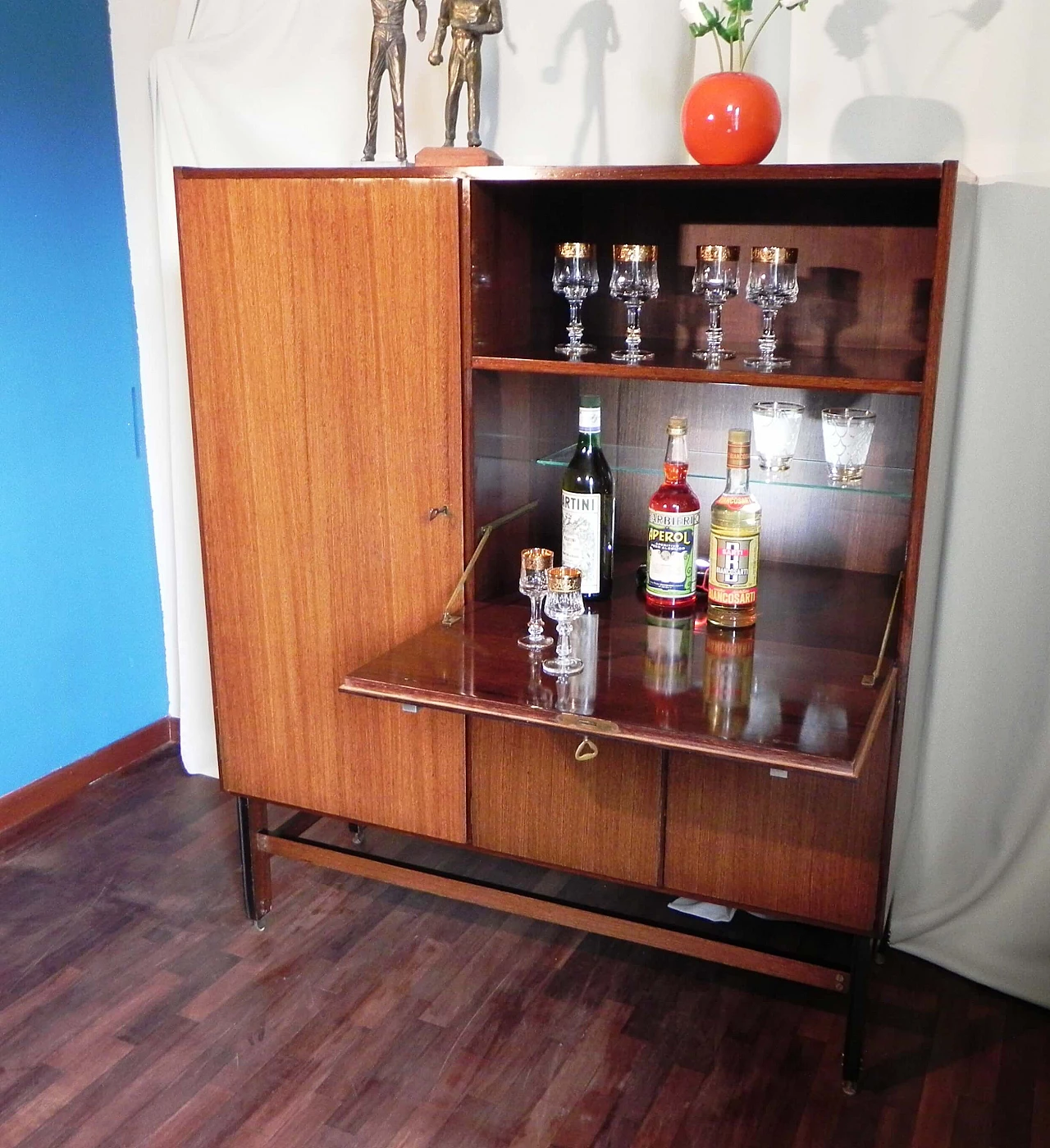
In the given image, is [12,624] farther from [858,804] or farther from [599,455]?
[858,804]

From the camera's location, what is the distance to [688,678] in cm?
174

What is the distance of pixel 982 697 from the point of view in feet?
7.25

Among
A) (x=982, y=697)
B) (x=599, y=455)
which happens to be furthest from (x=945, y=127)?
(x=982, y=697)

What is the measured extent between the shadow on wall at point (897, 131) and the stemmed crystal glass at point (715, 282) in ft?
1.10

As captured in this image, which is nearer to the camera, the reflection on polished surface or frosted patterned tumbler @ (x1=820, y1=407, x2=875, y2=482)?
the reflection on polished surface

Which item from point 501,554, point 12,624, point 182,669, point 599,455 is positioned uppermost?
point 599,455

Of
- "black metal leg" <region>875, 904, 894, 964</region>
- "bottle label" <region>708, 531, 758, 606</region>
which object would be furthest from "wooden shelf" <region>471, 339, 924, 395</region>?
"black metal leg" <region>875, 904, 894, 964</region>

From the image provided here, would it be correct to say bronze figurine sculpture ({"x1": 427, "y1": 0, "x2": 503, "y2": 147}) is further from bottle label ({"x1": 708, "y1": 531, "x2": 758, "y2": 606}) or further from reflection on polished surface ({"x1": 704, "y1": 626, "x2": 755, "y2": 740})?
reflection on polished surface ({"x1": 704, "y1": 626, "x2": 755, "y2": 740})

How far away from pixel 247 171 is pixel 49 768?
1.66 metres

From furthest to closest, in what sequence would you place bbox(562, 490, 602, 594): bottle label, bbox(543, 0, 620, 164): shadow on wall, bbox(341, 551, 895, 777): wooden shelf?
1. bbox(543, 0, 620, 164): shadow on wall
2. bbox(562, 490, 602, 594): bottle label
3. bbox(341, 551, 895, 777): wooden shelf

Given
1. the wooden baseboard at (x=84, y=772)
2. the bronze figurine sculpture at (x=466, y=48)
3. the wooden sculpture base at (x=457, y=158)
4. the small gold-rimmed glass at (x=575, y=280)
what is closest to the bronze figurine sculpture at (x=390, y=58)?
the bronze figurine sculpture at (x=466, y=48)

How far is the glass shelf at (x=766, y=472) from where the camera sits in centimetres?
202

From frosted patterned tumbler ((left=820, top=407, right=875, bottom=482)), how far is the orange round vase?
17.6 inches

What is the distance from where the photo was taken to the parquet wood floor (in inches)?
74.5
